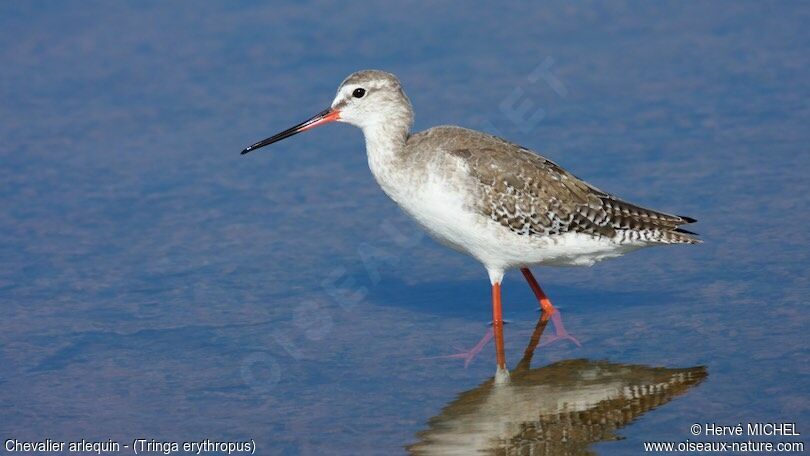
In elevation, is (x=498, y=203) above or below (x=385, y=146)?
below

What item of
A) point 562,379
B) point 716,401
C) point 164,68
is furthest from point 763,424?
point 164,68

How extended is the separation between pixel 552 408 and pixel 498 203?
2283 mm

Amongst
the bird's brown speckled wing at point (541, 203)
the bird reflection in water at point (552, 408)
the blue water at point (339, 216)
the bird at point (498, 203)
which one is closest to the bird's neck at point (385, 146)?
the bird at point (498, 203)

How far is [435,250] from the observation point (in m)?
15.1

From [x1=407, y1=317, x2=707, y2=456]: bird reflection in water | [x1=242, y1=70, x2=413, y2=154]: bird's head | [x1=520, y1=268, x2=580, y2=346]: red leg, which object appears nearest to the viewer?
[x1=407, y1=317, x2=707, y2=456]: bird reflection in water

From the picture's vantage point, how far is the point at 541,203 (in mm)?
12836

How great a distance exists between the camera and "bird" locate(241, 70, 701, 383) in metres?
12.6

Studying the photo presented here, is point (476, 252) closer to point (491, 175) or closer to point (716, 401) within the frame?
point (491, 175)

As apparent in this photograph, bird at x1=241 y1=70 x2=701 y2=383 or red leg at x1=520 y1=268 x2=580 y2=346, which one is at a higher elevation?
bird at x1=241 y1=70 x2=701 y2=383

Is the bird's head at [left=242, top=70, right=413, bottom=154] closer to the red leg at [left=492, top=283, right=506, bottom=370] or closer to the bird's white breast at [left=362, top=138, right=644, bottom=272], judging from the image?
the bird's white breast at [left=362, top=138, right=644, bottom=272]

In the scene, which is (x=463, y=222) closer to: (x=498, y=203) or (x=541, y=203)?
(x=498, y=203)

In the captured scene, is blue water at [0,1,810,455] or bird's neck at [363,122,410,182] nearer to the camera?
blue water at [0,1,810,455]

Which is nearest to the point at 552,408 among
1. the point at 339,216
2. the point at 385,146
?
the point at 385,146

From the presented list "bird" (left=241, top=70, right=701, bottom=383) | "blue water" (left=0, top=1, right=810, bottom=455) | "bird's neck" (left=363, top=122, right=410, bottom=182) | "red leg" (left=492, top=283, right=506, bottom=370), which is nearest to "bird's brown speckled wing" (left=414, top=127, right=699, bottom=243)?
"bird" (left=241, top=70, right=701, bottom=383)
